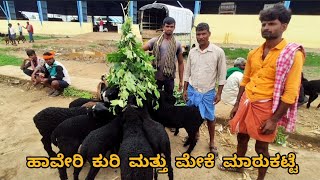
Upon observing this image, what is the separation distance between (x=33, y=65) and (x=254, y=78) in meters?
6.89

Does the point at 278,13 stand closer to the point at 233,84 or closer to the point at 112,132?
the point at 112,132

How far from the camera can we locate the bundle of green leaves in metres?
3.46

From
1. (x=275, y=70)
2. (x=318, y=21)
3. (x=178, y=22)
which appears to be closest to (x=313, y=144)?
(x=275, y=70)

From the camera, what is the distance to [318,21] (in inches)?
755

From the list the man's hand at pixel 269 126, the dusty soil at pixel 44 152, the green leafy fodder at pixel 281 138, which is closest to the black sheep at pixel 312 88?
the dusty soil at pixel 44 152

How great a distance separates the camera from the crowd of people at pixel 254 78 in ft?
7.76

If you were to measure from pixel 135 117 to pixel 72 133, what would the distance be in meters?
0.90

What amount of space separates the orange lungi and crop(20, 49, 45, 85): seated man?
6272mm

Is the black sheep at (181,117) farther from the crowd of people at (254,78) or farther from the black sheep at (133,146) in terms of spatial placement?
the black sheep at (133,146)

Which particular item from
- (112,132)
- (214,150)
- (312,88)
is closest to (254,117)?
(214,150)

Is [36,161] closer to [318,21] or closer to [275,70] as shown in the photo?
[275,70]

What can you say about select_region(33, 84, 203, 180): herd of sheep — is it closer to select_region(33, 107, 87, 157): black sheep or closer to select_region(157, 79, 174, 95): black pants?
select_region(33, 107, 87, 157): black sheep

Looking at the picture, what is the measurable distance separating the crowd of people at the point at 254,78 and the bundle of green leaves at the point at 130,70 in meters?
0.69

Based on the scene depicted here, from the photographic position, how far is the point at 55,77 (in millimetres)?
6824
